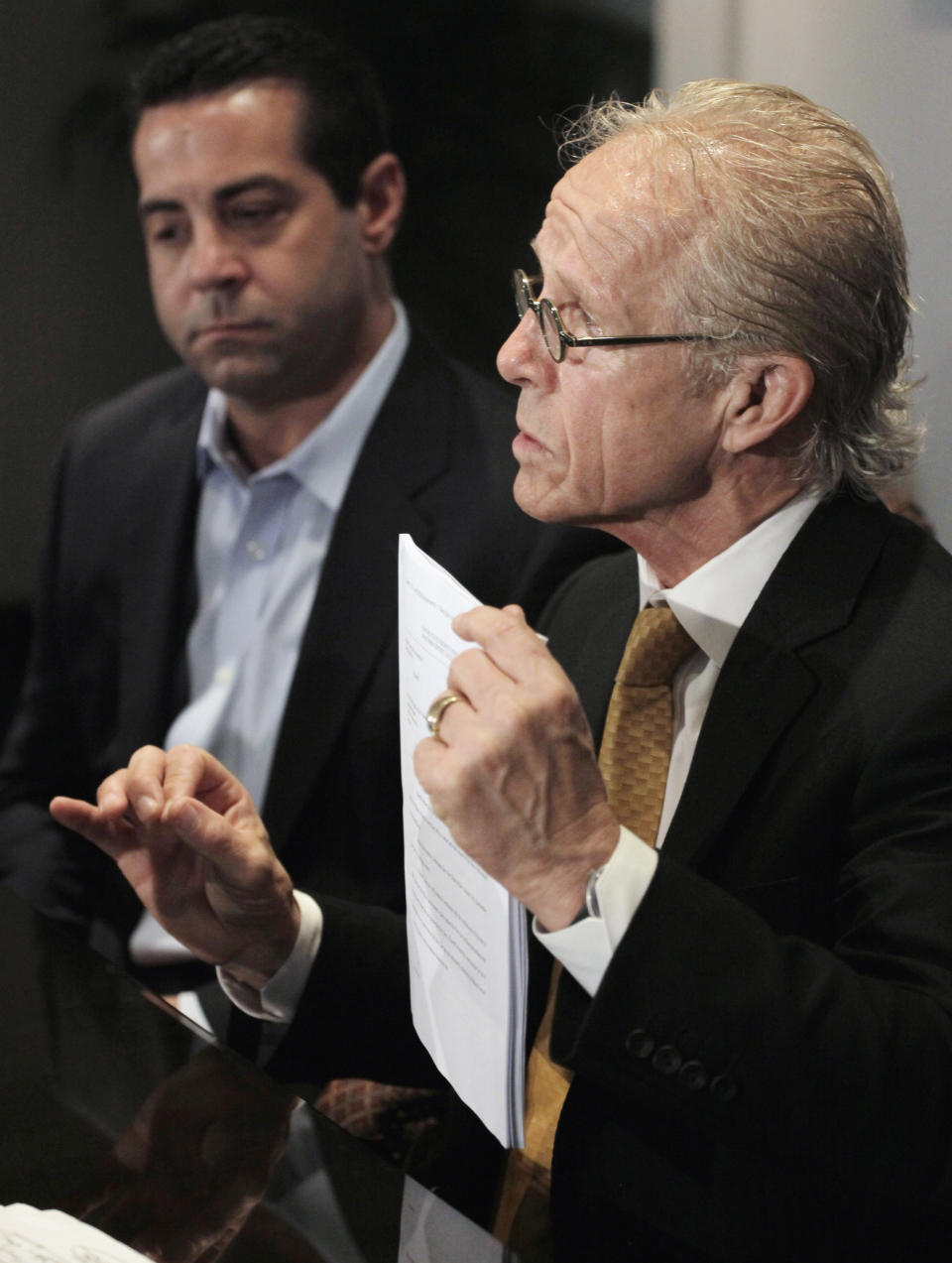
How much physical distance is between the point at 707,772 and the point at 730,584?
200 millimetres

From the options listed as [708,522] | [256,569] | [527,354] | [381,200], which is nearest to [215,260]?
[381,200]

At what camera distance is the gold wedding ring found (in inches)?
40.5

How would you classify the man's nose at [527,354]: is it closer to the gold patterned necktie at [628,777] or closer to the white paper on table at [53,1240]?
the gold patterned necktie at [628,777]

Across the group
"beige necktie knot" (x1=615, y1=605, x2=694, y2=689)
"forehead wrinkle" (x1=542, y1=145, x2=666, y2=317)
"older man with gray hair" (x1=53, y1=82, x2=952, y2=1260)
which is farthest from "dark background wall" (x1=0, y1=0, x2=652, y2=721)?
"beige necktie knot" (x1=615, y1=605, x2=694, y2=689)

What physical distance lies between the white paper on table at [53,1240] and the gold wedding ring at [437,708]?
43 cm

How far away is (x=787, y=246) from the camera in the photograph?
4.04 feet

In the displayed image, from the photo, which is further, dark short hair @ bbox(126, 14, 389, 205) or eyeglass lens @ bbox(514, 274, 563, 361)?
dark short hair @ bbox(126, 14, 389, 205)

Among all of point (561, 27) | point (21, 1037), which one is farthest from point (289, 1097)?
point (561, 27)

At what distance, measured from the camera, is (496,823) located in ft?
3.31

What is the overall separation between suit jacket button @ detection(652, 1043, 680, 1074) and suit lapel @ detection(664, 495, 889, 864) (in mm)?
237

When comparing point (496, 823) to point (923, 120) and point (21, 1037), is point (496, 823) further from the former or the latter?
point (923, 120)

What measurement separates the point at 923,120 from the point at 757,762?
0.91 m

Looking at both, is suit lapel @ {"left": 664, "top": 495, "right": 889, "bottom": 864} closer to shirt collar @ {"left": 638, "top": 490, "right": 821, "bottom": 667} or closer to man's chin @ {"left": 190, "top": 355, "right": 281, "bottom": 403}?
shirt collar @ {"left": 638, "top": 490, "right": 821, "bottom": 667}

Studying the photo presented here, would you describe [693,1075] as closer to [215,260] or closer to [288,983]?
[288,983]
